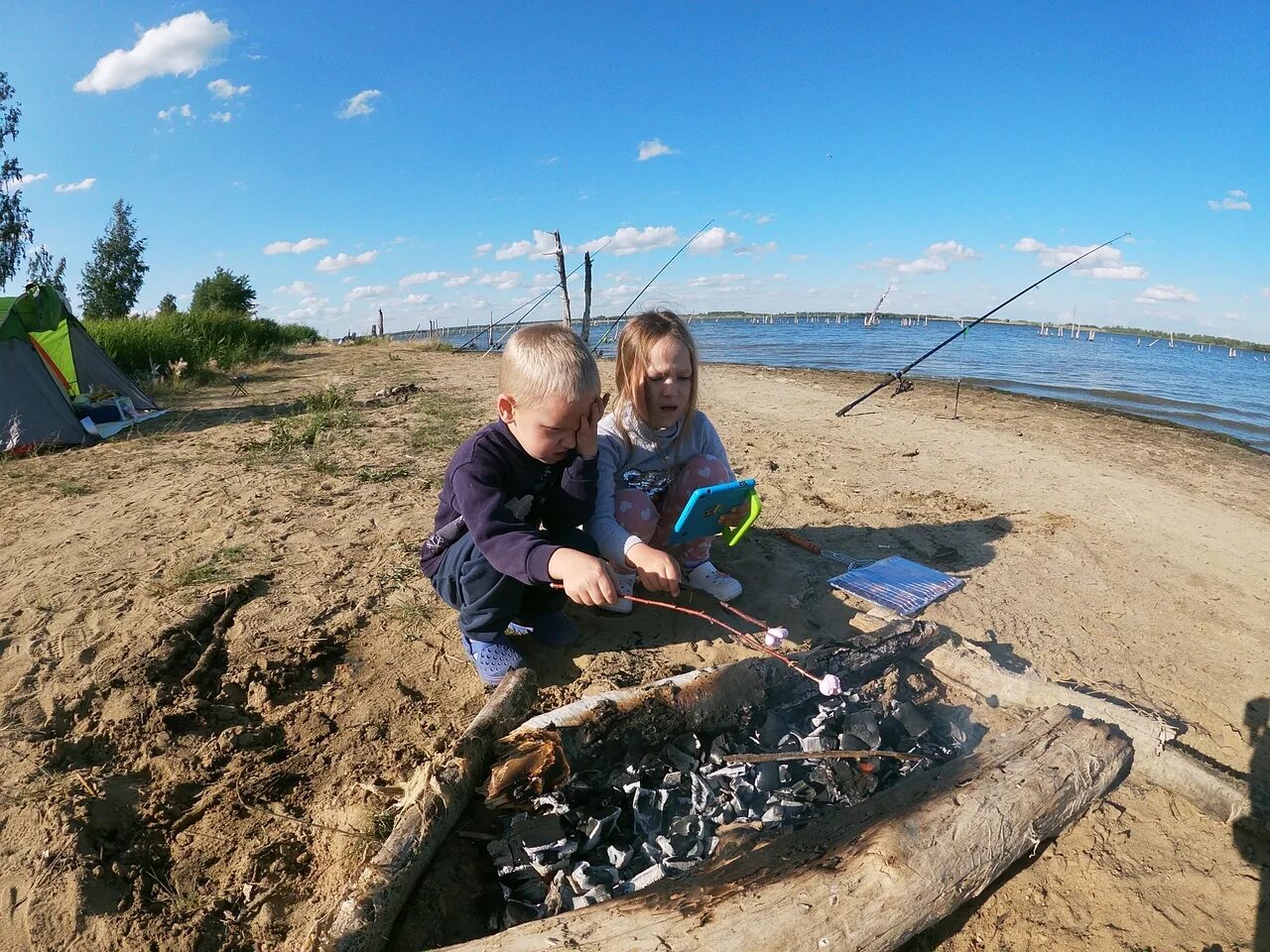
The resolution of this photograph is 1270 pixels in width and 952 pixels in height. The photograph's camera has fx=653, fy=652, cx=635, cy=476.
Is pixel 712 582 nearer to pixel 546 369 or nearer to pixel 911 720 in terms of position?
pixel 911 720

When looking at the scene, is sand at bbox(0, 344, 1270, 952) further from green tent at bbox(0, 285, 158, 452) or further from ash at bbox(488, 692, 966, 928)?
green tent at bbox(0, 285, 158, 452)

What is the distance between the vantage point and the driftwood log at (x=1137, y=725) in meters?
2.04

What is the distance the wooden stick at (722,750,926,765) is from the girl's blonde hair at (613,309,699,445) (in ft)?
5.19

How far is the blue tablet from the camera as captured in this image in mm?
2662

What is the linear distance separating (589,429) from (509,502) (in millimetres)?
400

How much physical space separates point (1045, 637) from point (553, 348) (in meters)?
2.71

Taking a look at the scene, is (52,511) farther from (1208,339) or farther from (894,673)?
(1208,339)

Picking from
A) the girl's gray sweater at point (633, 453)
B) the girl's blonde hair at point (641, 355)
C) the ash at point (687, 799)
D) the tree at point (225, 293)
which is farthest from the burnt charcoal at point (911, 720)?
the tree at point (225, 293)

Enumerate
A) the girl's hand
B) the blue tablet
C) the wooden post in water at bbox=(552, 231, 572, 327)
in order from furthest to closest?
the wooden post in water at bbox=(552, 231, 572, 327), the girl's hand, the blue tablet

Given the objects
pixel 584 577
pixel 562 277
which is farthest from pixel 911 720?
pixel 562 277

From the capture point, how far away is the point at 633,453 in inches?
127

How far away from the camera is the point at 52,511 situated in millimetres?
4402

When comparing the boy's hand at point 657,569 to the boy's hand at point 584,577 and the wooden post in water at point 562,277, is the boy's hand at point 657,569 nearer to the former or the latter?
the boy's hand at point 584,577

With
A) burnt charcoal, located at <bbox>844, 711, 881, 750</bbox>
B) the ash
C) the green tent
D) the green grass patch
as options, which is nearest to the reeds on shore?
the green tent
